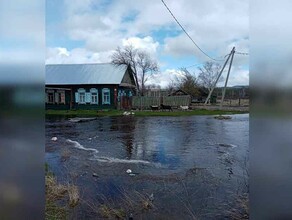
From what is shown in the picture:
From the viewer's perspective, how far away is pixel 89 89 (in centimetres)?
2462

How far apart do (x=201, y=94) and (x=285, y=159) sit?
35.5 metres

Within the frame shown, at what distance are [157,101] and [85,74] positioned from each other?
20.9 ft

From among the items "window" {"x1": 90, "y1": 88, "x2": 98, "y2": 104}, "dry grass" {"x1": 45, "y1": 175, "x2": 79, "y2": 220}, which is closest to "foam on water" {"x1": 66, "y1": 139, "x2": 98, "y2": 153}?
"dry grass" {"x1": 45, "y1": 175, "x2": 79, "y2": 220}

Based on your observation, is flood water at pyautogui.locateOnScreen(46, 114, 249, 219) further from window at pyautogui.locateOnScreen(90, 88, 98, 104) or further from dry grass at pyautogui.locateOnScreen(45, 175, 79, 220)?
window at pyautogui.locateOnScreen(90, 88, 98, 104)

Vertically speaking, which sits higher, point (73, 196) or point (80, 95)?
point (80, 95)

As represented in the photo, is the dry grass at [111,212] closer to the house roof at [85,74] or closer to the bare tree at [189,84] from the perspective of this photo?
the house roof at [85,74]

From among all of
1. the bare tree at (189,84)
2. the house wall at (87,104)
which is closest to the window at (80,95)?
the house wall at (87,104)

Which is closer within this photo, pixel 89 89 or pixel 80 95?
pixel 89 89

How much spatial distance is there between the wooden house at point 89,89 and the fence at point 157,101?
0.71m

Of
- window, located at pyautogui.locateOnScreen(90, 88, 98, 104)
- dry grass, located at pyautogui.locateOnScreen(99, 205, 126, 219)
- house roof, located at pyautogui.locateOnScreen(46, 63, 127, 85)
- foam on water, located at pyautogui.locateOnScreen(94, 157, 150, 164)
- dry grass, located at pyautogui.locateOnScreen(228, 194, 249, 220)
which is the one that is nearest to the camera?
dry grass, located at pyautogui.locateOnScreen(228, 194, 249, 220)

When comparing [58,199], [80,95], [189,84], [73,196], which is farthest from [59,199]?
[189,84]

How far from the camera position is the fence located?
25.4 meters

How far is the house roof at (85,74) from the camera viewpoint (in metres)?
24.7

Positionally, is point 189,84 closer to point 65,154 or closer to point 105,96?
point 105,96
